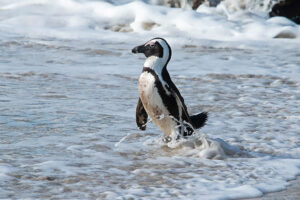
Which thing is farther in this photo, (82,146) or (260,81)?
(260,81)

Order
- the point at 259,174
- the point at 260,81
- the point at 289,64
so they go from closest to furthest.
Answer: the point at 259,174
the point at 260,81
the point at 289,64

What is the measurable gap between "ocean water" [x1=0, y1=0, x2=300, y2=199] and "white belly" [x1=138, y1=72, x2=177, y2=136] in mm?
→ 147

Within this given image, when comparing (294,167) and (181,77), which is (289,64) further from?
(294,167)

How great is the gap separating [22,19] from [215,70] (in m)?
5.41

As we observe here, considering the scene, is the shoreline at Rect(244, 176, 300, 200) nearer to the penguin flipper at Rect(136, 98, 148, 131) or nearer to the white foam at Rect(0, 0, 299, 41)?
the penguin flipper at Rect(136, 98, 148, 131)

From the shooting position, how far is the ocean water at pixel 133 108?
3.88 m

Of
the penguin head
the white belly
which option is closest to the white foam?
the penguin head

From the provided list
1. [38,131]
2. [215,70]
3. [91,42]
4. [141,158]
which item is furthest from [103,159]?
[91,42]

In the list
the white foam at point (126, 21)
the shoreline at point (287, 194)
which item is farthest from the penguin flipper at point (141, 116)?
the white foam at point (126, 21)

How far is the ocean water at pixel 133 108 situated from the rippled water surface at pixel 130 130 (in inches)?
0.4

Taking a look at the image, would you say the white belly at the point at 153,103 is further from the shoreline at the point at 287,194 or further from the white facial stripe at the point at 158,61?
the shoreline at the point at 287,194

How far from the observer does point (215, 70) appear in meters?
8.80

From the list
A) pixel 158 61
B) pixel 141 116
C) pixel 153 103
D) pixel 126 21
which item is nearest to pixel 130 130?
pixel 141 116

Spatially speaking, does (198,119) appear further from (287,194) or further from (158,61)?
(287,194)
